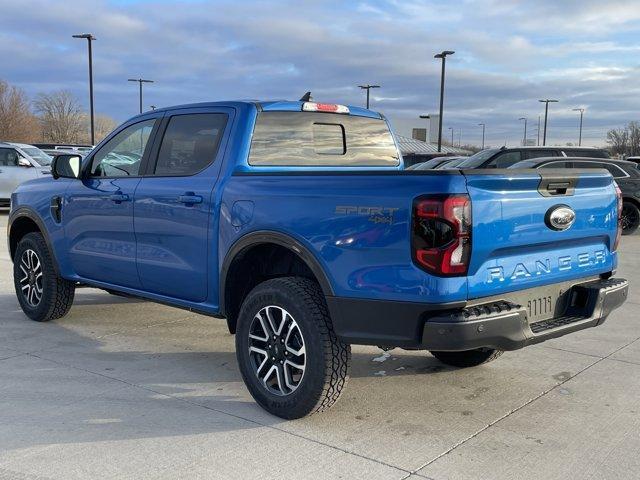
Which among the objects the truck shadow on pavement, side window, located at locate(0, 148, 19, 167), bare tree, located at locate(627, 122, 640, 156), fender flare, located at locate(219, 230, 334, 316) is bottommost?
the truck shadow on pavement

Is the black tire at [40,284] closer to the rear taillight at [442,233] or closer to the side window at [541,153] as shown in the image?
the rear taillight at [442,233]

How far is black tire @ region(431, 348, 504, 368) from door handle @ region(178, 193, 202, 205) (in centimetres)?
211

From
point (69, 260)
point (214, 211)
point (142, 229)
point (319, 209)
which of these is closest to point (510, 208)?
point (319, 209)

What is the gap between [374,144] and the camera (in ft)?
17.3

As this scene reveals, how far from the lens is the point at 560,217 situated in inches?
140

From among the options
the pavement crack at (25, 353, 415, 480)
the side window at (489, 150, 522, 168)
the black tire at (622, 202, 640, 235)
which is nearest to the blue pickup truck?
the pavement crack at (25, 353, 415, 480)

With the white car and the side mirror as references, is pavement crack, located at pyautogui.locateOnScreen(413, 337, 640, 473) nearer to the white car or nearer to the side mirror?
the side mirror

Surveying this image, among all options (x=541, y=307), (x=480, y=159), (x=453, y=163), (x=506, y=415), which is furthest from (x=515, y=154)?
(x=541, y=307)

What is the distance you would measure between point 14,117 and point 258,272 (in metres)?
74.2

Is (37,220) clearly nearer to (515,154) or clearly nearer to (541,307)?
(541,307)

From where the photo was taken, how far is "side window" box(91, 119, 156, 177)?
16.4ft

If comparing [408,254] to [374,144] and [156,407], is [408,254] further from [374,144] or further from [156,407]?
[374,144]

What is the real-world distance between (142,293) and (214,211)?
1.17 meters

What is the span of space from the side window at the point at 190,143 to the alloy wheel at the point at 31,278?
1985 mm
